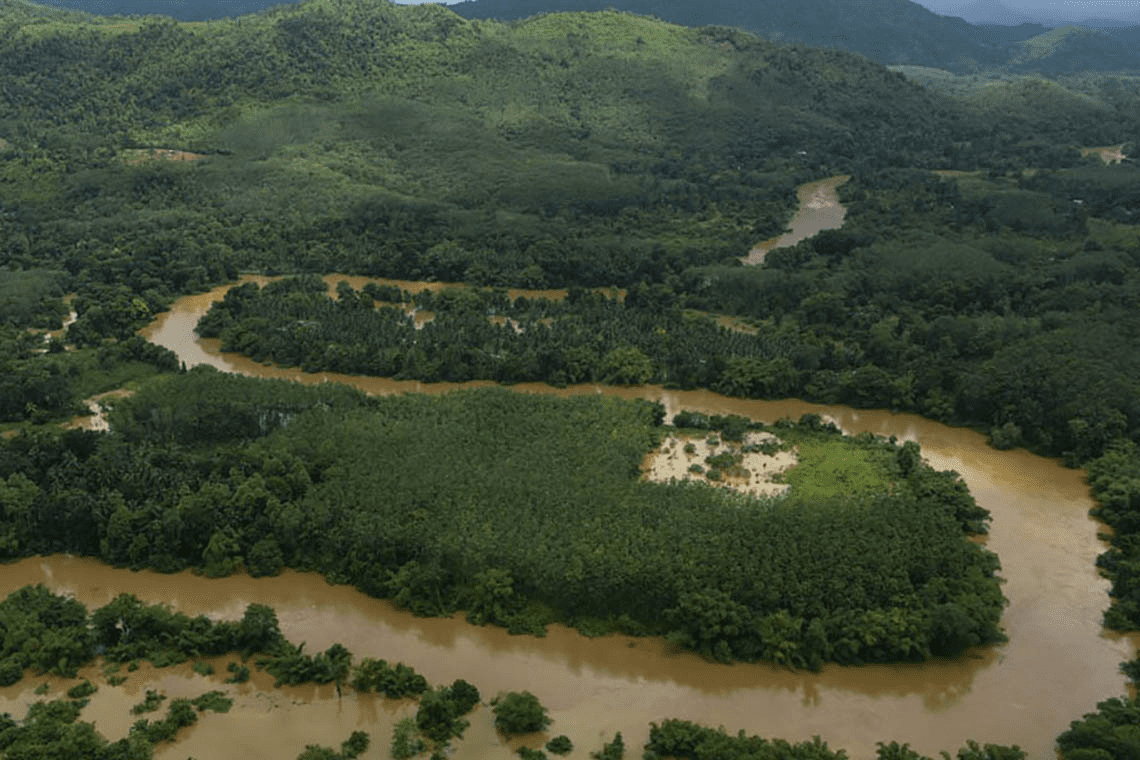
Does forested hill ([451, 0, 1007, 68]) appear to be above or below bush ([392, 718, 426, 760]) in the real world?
above

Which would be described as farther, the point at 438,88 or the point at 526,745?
the point at 438,88

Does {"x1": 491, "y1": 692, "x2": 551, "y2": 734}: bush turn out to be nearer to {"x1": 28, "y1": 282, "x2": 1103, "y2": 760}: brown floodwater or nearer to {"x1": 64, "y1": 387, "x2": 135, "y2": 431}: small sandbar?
{"x1": 28, "y1": 282, "x2": 1103, "y2": 760}: brown floodwater

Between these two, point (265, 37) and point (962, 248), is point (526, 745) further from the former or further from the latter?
point (265, 37)

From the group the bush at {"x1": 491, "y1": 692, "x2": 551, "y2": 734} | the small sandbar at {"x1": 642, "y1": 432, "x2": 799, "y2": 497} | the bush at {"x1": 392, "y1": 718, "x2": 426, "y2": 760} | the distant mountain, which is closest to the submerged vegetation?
the small sandbar at {"x1": 642, "y1": 432, "x2": 799, "y2": 497}

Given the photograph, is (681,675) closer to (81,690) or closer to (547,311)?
(81,690)

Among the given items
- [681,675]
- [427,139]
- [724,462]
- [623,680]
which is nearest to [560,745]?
[623,680]

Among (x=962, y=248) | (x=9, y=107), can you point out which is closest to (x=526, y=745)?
(x=962, y=248)

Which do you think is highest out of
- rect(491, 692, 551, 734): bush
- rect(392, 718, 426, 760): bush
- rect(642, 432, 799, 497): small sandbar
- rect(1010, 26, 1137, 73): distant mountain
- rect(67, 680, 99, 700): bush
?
rect(1010, 26, 1137, 73): distant mountain

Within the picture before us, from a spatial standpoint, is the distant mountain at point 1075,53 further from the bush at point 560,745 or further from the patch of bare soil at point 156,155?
the bush at point 560,745
